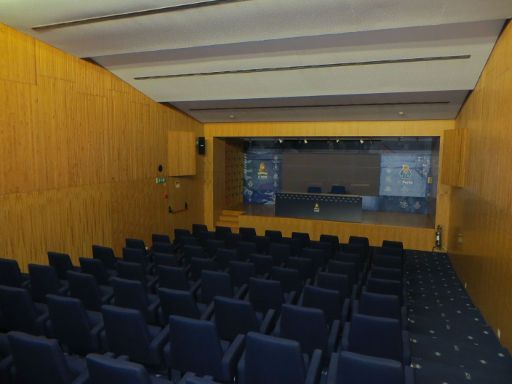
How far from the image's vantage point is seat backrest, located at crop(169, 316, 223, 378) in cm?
334

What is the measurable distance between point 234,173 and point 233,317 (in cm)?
1199

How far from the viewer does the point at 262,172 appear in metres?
16.6

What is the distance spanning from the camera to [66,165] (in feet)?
25.6

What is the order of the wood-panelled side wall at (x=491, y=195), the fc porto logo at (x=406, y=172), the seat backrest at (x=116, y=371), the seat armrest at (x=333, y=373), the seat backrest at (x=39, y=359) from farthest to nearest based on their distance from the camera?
the fc porto logo at (x=406, y=172)
the wood-panelled side wall at (x=491, y=195)
the seat armrest at (x=333, y=373)
the seat backrest at (x=39, y=359)
the seat backrest at (x=116, y=371)

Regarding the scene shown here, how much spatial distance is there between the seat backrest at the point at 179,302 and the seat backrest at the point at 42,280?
1792mm

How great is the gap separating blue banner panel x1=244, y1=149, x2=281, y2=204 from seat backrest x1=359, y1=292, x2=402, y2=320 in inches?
462

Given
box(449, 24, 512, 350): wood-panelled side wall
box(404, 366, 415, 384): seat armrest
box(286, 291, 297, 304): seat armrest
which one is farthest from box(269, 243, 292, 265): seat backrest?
box(404, 366, 415, 384): seat armrest

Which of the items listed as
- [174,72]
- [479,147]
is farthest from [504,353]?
[174,72]

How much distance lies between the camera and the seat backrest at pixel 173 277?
18.0 ft

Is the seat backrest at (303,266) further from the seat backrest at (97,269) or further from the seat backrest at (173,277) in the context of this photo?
the seat backrest at (97,269)

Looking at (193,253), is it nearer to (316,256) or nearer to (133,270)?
(133,270)

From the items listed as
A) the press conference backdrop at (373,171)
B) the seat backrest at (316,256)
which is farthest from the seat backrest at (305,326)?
the press conference backdrop at (373,171)

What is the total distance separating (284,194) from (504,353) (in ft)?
28.6

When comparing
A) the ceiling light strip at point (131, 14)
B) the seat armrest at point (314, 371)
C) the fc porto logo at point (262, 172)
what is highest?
the ceiling light strip at point (131, 14)
